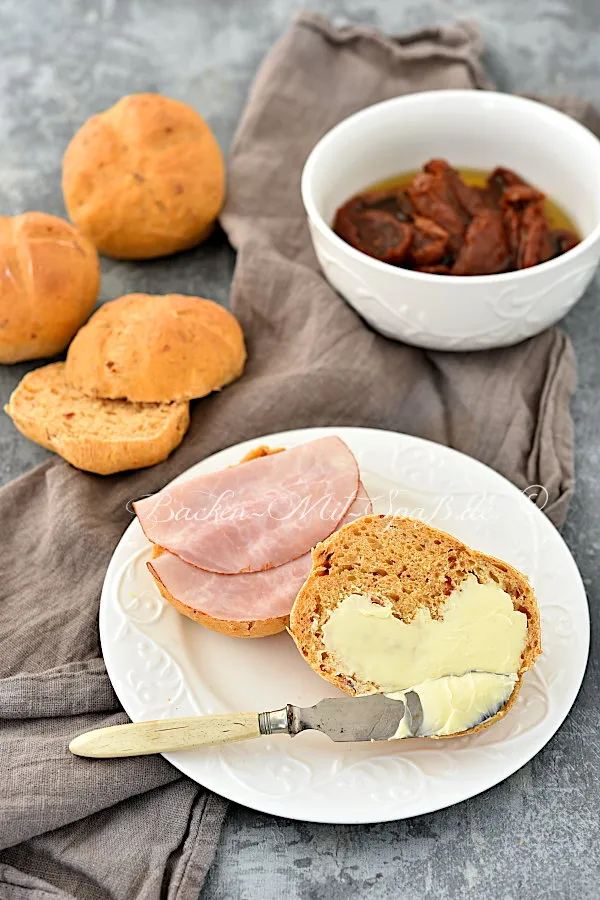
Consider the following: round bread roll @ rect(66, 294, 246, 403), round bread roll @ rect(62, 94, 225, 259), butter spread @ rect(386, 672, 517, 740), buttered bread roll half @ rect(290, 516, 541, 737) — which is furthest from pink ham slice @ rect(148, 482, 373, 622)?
round bread roll @ rect(62, 94, 225, 259)

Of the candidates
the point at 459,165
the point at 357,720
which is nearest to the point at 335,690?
the point at 357,720

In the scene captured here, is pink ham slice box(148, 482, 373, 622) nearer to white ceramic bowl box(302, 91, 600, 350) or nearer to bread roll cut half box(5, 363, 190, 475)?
bread roll cut half box(5, 363, 190, 475)

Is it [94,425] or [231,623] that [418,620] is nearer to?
[231,623]

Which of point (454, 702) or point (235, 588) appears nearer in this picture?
point (454, 702)

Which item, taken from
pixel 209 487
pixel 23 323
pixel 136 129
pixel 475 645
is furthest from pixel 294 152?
pixel 475 645

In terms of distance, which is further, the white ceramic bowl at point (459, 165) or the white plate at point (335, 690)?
the white ceramic bowl at point (459, 165)

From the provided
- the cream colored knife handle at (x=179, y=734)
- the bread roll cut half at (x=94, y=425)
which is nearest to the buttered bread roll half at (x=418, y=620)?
the cream colored knife handle at (x=179, y=734)

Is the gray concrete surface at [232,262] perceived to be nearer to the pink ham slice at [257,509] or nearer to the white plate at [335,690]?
the white plate at [335,690]
